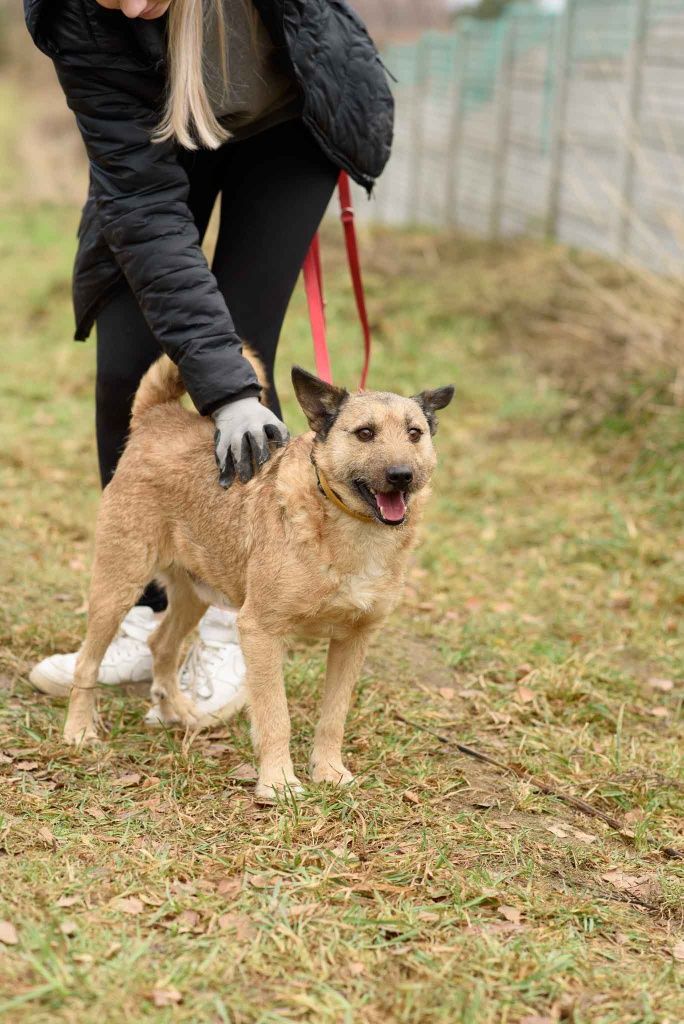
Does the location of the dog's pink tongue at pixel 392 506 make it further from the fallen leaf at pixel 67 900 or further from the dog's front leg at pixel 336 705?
the fallen leaf at pixel 67 900

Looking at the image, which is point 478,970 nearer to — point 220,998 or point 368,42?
point 220,998

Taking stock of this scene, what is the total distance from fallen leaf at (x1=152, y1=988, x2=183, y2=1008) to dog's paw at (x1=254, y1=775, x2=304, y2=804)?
95 centimetres

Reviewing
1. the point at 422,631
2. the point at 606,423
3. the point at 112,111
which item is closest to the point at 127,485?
the point at 112,111

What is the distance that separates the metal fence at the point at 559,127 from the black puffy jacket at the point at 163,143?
4.40 metres

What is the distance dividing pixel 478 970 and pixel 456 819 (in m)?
0.81

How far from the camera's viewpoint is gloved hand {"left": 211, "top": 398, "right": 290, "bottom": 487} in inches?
135

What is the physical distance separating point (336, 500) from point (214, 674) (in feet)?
3.59

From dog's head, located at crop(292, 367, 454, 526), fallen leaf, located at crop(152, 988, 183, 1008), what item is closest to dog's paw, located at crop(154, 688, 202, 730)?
dog's head, located at crop(292, 367, 454, 526)

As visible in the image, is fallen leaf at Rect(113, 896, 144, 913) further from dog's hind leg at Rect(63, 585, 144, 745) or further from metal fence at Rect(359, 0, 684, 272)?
metal fence at Rect(359, 0, 684, 272)

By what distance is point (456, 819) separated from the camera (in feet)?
11.1

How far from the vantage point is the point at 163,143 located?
11.5ft

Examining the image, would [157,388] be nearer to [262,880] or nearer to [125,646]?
[125,646]

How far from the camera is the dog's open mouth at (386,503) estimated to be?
10.5 ft

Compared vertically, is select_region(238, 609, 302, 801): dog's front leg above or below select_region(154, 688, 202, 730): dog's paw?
above
